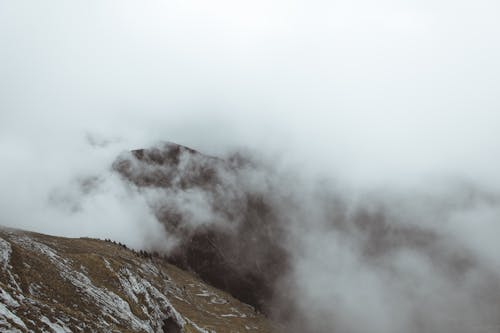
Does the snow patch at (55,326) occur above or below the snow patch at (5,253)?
below

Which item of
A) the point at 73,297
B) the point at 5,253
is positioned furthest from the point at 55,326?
the point at 5,253

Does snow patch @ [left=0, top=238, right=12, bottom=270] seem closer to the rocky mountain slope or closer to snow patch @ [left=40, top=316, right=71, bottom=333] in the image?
the rocky mountain slope

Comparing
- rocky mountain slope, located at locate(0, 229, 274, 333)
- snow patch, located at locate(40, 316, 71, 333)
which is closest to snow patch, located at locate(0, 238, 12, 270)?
rocky mountain slope, located at locate(0, 229, 274, 333)

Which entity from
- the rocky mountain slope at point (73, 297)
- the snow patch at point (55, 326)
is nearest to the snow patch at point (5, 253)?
the rocky mountain slope at point (73, 297)

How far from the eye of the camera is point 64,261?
68.9 metres

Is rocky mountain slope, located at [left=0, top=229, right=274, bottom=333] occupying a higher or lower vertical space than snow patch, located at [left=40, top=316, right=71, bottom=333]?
higher

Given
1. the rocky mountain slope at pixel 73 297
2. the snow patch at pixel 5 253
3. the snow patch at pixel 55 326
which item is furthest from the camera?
the snow patch at pixel 5 253

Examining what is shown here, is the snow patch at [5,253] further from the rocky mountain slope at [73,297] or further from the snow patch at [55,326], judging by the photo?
the snow patch at [55,326]

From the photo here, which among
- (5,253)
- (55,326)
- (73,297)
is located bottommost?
(55,326)

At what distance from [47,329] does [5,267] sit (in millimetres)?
17567

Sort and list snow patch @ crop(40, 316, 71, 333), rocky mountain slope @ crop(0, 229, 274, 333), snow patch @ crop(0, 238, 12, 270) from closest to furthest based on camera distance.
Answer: snow patch @ crop(40, 316, 71, 333), rocky mountain slope @ crop(0, 229, 274, 333), snow patch @ crop(0, 238, 12, 270)

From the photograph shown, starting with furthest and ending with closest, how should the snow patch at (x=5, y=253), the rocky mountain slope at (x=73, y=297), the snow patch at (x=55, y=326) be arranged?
1. the snow patch at (x=5, y=253)
2. the rocky mountain slope at (x=73, y=297)
3. the snow patch at (x=55, y=326)

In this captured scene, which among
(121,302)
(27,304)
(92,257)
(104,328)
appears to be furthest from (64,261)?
(27,304)

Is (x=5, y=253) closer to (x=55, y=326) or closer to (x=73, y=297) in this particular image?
(x=73, y=297)
